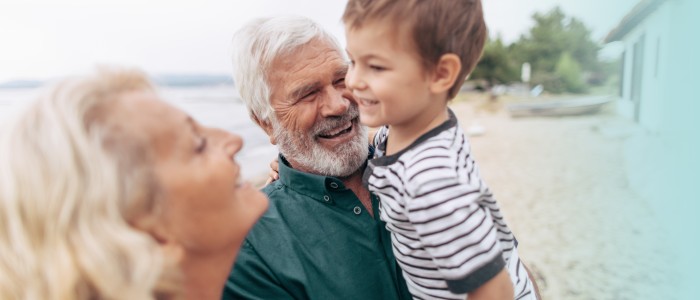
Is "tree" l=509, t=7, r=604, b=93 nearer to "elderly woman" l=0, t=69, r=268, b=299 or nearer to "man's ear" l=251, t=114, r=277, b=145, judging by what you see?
"man's ear" l=251, t=114, r=277, b=145

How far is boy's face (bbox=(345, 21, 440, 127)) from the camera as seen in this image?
51.1 inches

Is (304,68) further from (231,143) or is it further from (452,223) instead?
(452,223)

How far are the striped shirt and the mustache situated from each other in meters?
0.73

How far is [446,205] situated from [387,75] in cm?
39

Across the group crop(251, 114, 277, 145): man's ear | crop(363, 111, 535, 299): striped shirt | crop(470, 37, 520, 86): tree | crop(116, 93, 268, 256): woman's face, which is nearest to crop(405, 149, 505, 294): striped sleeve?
crop(363, 111, 535, 299): striped shirt

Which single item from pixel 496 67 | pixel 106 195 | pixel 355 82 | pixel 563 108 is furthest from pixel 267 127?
pixel 496 67

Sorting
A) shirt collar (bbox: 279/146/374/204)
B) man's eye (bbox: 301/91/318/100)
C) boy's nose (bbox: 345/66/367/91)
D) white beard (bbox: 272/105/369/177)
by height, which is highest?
boy's nose (bbox: 345/66/367/91)

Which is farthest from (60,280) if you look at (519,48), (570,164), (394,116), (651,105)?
(519,48)

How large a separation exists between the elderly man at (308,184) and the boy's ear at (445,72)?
2.43 feet

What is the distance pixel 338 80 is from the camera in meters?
2.15

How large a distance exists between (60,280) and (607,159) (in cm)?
1972

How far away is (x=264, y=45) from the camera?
2055 mm

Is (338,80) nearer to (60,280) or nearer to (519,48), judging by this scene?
(60,280)

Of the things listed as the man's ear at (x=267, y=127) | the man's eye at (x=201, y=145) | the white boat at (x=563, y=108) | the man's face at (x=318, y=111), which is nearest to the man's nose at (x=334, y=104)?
the man's face at (x=318, y=111)
